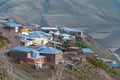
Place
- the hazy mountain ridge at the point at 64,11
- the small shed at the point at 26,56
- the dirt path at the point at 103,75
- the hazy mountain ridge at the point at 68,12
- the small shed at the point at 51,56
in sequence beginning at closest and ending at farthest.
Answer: the small shed at the point at 26,56
the small shed at the point at 51,56
the dirt path at the point at 103,75
the hazy mountain ridge at the point at 68,12
the hazy mountain ridge at the point at 64,11

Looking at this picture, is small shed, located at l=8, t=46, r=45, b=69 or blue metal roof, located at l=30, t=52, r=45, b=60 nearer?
small shed, located at l=8, t=46, r=45, b=69

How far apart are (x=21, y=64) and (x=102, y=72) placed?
6.70 meters

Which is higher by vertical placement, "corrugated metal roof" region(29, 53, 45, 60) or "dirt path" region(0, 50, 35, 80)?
"corrugated metal roof" region(29, 53, 45, 60)

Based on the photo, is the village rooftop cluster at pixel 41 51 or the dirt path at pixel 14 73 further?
the village rooftop cluster at pixel 41 51

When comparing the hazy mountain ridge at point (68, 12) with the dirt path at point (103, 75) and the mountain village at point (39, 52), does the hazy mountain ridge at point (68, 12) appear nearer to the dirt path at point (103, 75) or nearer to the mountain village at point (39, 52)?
the mountain village at point (39, 52)

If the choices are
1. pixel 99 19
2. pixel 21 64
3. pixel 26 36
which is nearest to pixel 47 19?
pixel 99 19

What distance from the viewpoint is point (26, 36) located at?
102 ft

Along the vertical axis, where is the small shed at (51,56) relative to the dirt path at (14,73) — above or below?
above

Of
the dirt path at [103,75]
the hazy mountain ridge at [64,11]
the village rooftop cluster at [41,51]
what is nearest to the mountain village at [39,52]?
the village rooftop cluster at [41,51]

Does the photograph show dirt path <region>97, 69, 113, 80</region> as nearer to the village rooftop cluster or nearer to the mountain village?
the mountain village

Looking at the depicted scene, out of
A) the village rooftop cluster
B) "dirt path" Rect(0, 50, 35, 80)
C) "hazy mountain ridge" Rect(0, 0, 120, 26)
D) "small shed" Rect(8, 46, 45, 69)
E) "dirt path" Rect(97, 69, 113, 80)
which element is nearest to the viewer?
"dirt path" Rect(0, 50, 35, 80)

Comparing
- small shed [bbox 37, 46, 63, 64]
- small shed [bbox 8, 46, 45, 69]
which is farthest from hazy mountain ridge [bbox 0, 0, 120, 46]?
small shed [bbox 8, 46, 45, 69]

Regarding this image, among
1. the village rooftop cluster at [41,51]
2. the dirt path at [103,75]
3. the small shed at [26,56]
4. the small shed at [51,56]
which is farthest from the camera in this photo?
the dirt path at [103,75]

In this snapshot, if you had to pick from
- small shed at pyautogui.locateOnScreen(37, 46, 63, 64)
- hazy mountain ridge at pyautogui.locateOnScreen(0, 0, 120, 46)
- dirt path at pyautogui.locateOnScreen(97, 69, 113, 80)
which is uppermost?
hazy mountain ridge at pyautogui.locateOnScreen(0, 0, 120, 46)
